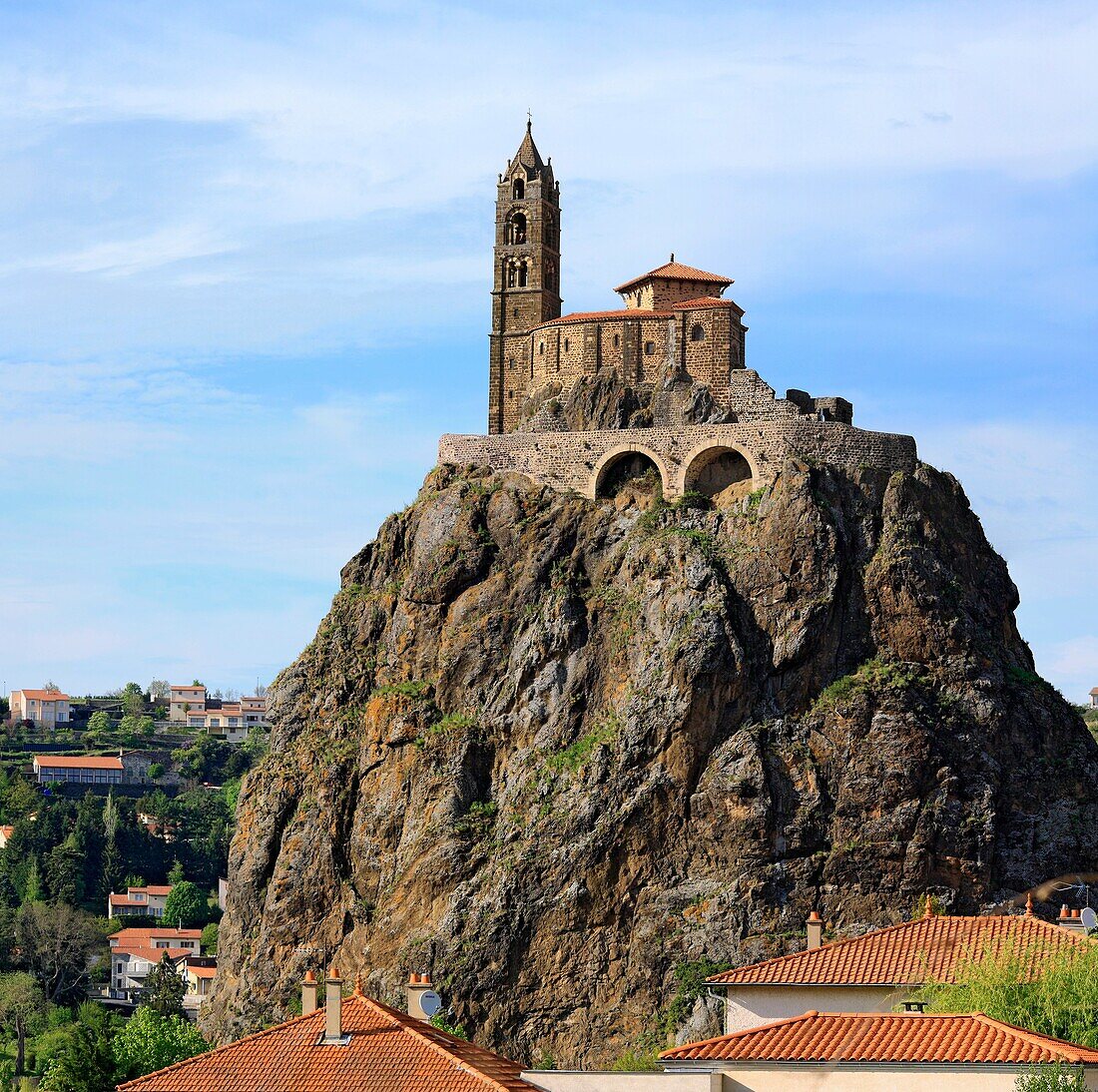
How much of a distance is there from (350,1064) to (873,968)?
16918mm

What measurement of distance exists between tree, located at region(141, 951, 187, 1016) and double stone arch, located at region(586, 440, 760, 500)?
47076 millimetres

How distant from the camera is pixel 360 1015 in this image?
53.2 metres

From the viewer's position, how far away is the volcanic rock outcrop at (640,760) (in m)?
102

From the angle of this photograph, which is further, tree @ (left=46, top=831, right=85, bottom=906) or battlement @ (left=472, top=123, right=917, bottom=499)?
tree @ (left=46, top=831, right=85, bottom=906)

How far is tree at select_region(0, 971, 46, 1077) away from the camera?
6284 inches

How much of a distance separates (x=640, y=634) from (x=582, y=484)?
376 inches

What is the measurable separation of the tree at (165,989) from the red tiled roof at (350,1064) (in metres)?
87.5

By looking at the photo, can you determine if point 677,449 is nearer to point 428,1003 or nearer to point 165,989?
point 428,1003

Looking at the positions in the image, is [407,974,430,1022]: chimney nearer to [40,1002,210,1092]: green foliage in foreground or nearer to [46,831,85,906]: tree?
[40,1002,210,1092]: green foliage in foreground

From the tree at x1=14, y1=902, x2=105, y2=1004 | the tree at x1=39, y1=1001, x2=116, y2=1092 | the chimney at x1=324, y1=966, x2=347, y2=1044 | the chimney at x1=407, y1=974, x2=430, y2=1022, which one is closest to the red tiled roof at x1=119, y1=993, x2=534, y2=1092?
the chimney at x1=324, y1=966, x2=347, y2=1044

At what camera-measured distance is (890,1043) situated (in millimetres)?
47781

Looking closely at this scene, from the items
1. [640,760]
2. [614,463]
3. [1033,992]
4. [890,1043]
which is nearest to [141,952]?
[614,463]

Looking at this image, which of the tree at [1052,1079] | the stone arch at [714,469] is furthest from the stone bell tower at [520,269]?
the tree at [1052,1079]

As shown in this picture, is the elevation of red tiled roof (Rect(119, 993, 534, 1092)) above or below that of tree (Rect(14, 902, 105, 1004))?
below
